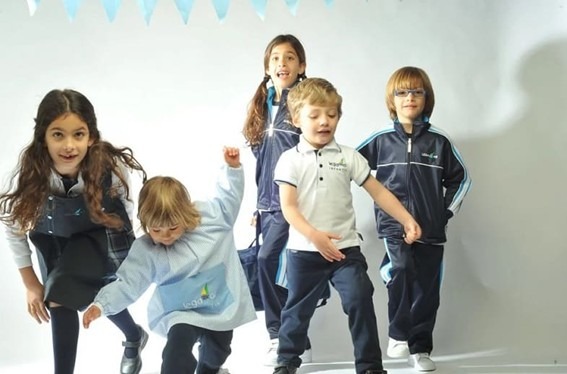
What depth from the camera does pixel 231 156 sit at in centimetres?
188

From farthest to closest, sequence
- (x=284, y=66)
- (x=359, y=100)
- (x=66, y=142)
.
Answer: (x=359, y=100), (x=284, y=66), (x=66, y=142)

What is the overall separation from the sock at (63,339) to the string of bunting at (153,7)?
0.97m

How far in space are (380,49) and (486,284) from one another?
0.86 m

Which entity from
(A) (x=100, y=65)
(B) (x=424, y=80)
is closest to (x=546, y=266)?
(B) (x=424, y=80)

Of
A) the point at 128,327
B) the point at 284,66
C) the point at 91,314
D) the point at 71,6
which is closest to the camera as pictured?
the point at 91,314

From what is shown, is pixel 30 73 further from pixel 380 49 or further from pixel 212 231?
pixel 380 49

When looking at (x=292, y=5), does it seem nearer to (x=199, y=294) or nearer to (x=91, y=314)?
(x=199, y=294)

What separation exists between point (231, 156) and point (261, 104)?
0.34m

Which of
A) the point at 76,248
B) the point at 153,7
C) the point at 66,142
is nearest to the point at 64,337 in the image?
the point at 76,248

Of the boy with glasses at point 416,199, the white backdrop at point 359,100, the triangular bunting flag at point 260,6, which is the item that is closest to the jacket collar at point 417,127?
the boy with glasses at point 416,199

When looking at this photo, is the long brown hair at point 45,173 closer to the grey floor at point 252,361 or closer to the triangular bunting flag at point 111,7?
the triangular bunting flag at point 111,7

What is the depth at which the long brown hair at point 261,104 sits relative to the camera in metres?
2.13

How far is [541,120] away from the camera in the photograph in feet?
7.60

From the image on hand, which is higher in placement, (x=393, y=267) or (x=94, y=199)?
(x=94, y=199)
